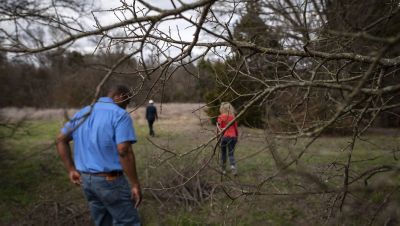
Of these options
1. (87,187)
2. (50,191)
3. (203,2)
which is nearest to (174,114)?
(50,191)

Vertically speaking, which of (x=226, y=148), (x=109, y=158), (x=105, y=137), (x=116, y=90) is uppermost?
(x=116, y=90)

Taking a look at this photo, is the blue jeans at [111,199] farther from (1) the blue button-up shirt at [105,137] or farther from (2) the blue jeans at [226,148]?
(2) the blue jeans at [226,148]

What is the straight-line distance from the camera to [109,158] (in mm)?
3943

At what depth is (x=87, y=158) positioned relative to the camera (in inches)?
157

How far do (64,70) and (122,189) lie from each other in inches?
48.9

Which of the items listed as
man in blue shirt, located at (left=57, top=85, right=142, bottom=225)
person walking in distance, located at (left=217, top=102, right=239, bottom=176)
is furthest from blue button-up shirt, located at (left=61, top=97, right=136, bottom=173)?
person walking in distance, located at (left=217, top=102, right=239, bottom=176)

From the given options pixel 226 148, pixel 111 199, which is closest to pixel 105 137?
pixel 111 199

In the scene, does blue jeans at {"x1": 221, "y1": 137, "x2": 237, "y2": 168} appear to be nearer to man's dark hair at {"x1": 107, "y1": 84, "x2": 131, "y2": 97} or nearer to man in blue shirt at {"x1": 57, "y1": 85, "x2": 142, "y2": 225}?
man in blue shirt at {"x1": 57, "y1": 85, "x2": 142, "y2": 225}

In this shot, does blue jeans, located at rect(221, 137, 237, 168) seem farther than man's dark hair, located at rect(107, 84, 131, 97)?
No

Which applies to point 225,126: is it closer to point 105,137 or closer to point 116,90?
point 116,90

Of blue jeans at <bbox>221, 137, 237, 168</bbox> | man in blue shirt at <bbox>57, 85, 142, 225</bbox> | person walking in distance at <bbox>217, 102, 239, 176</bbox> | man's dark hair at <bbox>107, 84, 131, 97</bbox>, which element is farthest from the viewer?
man in blue shirt at <bbox>57, 85, 142, 225</bbox>

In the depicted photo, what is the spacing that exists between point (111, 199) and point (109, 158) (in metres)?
0.39

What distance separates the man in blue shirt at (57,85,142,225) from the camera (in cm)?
389

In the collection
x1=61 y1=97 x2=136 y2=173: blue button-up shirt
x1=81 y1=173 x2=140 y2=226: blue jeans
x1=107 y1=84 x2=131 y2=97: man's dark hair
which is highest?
x1=107 y1=84 x2=131 y2=97: man's dark hair
